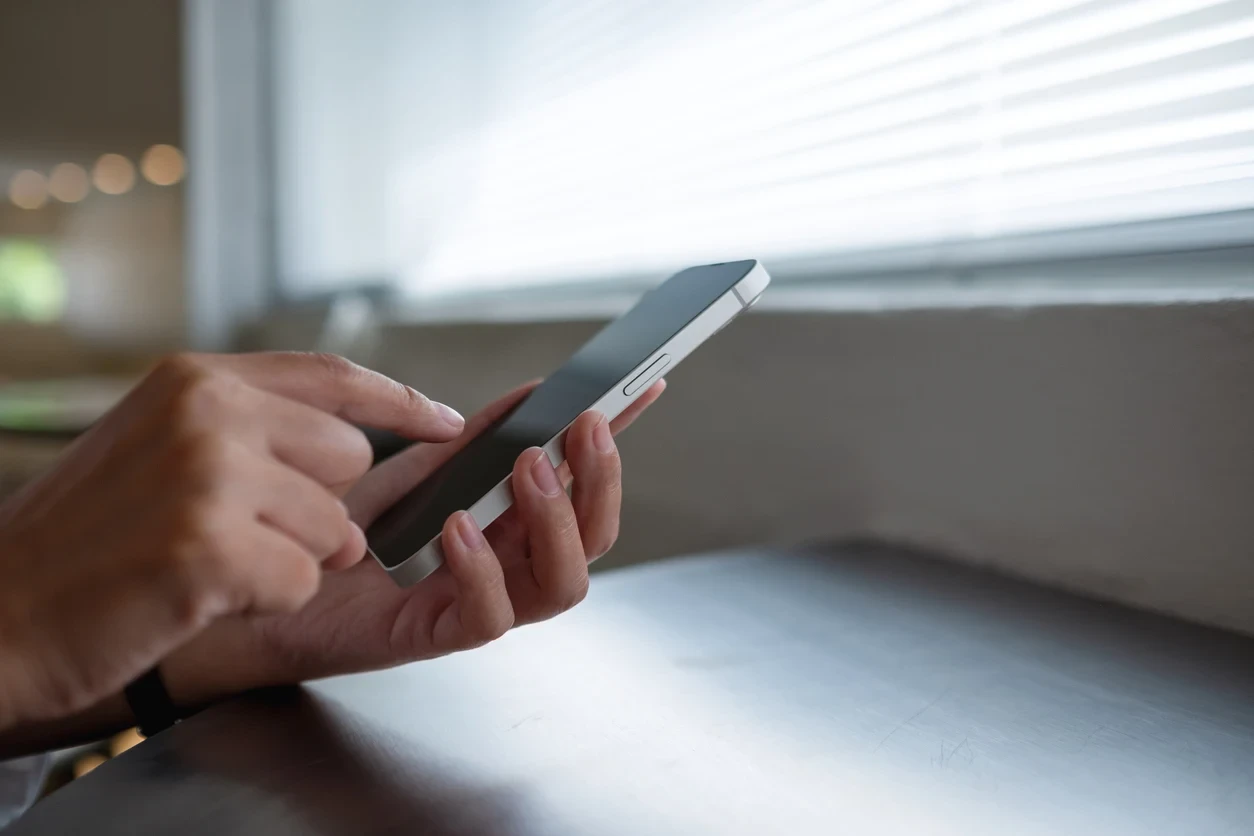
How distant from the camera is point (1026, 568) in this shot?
24.5 inches

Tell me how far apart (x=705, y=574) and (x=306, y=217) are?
6.09 feet

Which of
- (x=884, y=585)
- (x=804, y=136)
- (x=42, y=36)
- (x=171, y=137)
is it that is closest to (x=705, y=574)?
(x=884, y=585)

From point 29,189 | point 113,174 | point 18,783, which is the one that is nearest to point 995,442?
point 18,783

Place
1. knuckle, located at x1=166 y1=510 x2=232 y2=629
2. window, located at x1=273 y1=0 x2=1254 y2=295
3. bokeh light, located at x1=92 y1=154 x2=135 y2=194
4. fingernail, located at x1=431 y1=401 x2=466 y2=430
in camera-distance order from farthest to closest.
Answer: bokeh light, located at x1=92 y1=154 x2=135 y2=194 → window, located at x1=273 y1=0 x2=1254 y2=295 → fingernail, located at x1=431 y1=401 x2=466 y2=430 → knuckle, located at x1=166 y1=510 x2=232 y2=629

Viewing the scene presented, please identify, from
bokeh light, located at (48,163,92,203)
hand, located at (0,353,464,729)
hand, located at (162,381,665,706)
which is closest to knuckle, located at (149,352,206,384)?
hand, located at (0,353,464,729)

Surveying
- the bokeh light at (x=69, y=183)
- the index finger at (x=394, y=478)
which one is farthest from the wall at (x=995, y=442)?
the bokeh light at (x=69, y=183)

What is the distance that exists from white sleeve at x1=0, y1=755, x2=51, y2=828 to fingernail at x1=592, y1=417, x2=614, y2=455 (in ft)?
1.25

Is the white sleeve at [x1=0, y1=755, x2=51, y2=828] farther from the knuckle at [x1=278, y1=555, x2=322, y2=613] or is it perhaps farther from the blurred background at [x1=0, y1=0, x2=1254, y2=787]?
the blurred background at [x1=0, y1=0, x2=1254, y2=787]

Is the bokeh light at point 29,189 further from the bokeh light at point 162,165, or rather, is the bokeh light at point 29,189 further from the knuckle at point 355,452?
the knuckle at point 355,452

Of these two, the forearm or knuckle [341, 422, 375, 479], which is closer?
knuckle [341, 422, 375, 479]

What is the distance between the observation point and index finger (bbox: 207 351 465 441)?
1.09 ft

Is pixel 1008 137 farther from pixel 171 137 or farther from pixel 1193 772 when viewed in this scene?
pixel 171 137

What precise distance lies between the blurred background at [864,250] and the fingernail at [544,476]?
0.37 m

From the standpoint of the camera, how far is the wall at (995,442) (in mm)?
521
